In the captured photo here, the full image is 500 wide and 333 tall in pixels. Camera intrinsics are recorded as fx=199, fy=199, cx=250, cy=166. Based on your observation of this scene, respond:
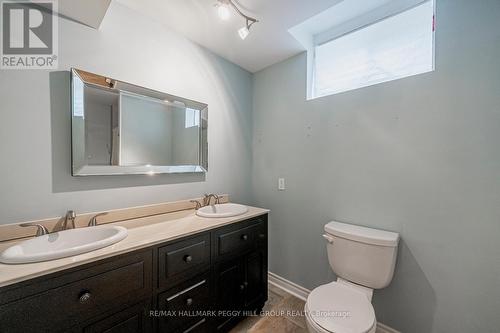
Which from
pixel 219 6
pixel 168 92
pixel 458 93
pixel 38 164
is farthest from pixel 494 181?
pixel 38 164

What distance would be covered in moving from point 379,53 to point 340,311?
1.87m

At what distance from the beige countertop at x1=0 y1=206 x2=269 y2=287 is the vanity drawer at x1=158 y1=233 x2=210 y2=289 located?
0.21 ft

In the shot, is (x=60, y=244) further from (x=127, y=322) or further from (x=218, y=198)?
(x=218, y=198)

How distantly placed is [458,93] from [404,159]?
48cm

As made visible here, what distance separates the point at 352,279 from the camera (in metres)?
1.42

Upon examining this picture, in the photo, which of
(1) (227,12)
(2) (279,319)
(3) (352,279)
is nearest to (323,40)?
(1) (227,12)

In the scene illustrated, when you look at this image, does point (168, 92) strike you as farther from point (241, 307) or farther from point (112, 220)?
point (241, 307)

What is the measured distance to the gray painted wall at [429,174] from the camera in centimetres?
115

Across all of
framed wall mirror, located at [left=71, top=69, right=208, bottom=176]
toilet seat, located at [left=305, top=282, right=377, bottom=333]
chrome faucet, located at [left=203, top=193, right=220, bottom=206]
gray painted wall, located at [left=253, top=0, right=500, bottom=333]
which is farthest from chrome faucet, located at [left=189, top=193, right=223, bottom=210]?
toilet seat, located at [left=305, top=282, right=377, bottom=333]

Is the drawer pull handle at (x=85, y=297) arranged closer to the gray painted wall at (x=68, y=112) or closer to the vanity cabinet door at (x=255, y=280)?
the gray painted wall at (x=68, y=112)

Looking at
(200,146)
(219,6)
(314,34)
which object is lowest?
(200,146)

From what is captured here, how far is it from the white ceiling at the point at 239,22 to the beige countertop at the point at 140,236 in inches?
59.5

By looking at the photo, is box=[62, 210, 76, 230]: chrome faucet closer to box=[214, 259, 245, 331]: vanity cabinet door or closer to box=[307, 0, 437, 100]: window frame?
box=[214, 259, 245, 331]: vanity cabinet door

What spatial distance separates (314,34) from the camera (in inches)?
75.7
